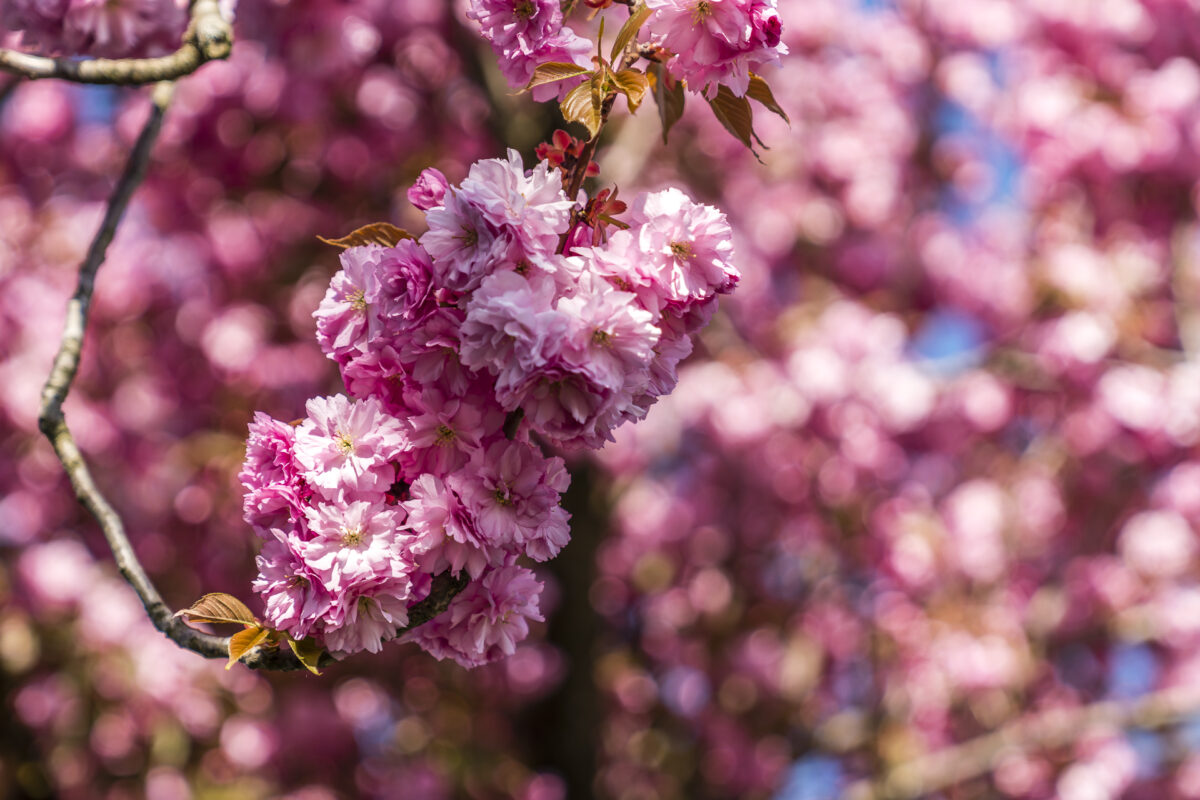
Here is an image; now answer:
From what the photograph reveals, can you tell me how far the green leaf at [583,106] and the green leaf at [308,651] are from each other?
0.61 meters

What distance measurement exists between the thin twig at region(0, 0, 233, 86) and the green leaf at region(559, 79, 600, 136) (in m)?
0.56

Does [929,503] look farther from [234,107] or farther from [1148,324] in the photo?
[234,107]

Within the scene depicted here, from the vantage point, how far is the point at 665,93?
4.12 feet

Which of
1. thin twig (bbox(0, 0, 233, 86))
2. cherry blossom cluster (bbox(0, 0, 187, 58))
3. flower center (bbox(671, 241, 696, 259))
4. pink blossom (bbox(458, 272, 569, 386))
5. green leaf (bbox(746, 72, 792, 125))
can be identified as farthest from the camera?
cherry blossom cluster (bbox(0, 0, 187, 58))

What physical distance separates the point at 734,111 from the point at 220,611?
2.62 ft

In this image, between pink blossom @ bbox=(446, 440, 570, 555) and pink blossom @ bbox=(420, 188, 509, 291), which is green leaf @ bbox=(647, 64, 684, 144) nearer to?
pink blossom @ bbox=(420, 188, 509, 291)

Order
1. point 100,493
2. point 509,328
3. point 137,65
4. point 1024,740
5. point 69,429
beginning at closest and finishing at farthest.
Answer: point 509,328 → point 137,65 → point 69,429 → point 100,493 → point 1024,740

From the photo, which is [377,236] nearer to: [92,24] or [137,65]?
[137,65]

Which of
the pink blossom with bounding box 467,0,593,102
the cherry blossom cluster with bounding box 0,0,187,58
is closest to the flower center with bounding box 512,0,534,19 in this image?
the pink blossom with bounding box 467,0,593,102

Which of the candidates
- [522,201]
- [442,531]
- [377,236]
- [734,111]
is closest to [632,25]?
[734,111]

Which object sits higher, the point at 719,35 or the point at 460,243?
the point at 719,35

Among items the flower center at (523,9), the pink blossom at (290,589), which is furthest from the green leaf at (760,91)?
the pink blossom at (290,589)

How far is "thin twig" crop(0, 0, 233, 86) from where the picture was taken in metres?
1.37

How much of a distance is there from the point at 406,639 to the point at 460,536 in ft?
0.56
